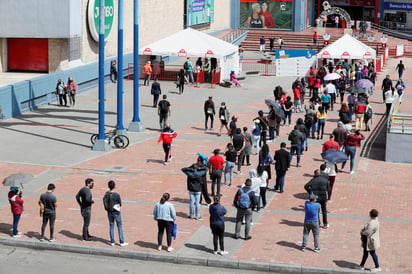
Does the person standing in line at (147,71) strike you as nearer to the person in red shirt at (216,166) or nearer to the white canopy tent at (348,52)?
the white canopy tent at (348,52)

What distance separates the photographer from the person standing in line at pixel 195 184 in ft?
62.8

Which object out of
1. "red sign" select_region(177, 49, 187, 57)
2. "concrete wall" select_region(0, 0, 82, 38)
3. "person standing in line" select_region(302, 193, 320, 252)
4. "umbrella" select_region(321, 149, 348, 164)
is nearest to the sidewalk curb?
"person standing in line" select_region(302, 193, 320, 252)

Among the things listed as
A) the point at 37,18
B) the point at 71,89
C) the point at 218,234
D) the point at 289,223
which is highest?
the point at 37,18

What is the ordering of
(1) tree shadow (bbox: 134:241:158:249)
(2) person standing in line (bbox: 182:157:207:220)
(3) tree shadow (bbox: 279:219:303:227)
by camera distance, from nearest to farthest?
1. (1) tree shadow (bbox: 134:241:158:249)
2. (2) person standing in line (bbox: 182:157:207:220)
3. (3) tree shadow (bbox: 279:219:303:227)

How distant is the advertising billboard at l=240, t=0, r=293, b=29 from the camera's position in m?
74.7

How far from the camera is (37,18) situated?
38.5m

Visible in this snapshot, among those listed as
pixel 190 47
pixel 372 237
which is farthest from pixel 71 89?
pixel 372 237

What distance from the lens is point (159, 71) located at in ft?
154

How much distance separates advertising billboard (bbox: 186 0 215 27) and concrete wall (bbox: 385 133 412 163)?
3591 cm

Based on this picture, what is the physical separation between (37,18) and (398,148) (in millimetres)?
19571

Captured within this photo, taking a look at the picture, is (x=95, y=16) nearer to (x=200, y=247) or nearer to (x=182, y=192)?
(x=182, y=192)

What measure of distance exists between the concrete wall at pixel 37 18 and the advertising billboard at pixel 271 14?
3807 cm

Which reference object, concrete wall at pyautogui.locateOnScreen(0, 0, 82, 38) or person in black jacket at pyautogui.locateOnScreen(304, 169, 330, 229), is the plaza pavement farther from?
concrete wall at pyautogui.locateOnScreen(0, 0, 82, 38)

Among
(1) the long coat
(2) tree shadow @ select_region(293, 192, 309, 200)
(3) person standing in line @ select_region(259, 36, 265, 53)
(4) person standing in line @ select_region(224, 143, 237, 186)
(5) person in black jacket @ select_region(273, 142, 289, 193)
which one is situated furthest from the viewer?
(3) person standing in line @ select_region(259, 36, 265, 53)
